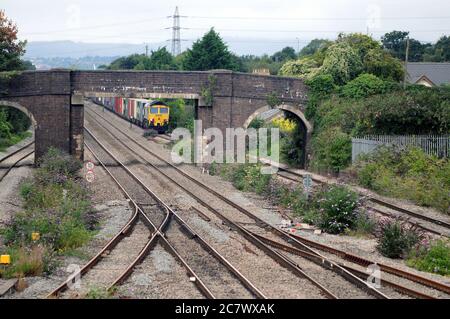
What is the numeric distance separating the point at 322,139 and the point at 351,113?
2110mm

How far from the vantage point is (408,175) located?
2475 centimetres

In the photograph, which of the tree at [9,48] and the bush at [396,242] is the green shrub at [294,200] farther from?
the tree at [9,48]

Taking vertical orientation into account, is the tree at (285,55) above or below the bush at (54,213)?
above

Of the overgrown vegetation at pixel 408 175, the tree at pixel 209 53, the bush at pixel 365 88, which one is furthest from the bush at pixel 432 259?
the tree at pixel 209 53

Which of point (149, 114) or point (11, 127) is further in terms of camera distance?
point (149, 114)

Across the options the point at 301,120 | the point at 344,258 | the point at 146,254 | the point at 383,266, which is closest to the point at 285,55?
the point at 301,120

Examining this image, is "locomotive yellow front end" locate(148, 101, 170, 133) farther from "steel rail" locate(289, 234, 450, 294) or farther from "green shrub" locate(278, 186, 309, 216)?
"steel rail" locate(289, 234, 450, 294)

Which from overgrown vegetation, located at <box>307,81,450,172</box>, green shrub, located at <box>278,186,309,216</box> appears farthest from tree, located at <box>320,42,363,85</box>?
green shrub, located at <box>278,186,309,216</box>

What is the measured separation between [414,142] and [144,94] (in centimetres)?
1467

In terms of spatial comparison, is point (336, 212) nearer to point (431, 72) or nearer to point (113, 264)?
point (113, 264)

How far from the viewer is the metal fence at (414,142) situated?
2653 centimetres

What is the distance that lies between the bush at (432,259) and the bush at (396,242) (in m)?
0.34

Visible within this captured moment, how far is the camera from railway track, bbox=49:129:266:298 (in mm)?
11695

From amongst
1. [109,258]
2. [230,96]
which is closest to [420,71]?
[230,96]
